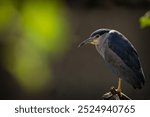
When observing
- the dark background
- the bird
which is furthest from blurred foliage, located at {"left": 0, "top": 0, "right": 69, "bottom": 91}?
the dark background

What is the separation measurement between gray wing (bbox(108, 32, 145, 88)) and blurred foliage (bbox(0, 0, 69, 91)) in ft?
3.96

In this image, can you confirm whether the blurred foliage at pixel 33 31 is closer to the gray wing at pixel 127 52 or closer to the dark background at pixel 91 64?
the gray wing at pixel 127 52

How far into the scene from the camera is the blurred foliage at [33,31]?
76cm

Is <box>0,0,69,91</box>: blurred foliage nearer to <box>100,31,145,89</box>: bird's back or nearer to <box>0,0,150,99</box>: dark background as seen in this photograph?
<box>100,31,145,89</box>: bird's back

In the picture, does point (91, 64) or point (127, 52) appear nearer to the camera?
point (127, 52)

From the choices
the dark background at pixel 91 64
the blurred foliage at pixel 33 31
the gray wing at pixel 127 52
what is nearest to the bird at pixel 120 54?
the gray wing at pixel 127 52

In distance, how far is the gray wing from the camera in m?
2.06

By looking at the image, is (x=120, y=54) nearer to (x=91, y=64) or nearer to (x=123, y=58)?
(x=123, y=58)

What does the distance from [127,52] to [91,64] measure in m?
2.20

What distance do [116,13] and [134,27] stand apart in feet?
0.63

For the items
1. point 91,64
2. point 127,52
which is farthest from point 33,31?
point 91,64

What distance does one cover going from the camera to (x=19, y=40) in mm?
891

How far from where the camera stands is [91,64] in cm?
433

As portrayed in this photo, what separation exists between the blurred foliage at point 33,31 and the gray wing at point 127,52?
1.21 m
